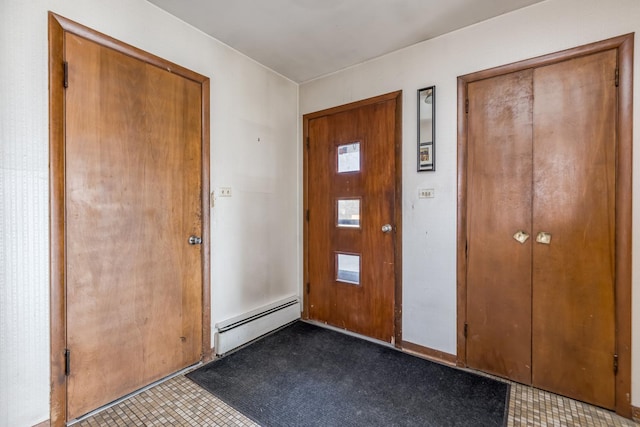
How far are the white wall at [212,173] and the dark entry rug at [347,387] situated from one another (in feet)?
1.75

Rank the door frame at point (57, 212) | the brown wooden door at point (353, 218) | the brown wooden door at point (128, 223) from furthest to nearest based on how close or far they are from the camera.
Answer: the brown wooden door at point (353, 218)
the brown wooden door at point (128, 223)
the door frame at point (57, 212)

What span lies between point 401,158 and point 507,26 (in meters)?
1.13

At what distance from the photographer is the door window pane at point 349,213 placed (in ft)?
9.14

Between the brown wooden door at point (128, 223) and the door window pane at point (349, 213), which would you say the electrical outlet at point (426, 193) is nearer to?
the door window pane at point (349, 213)

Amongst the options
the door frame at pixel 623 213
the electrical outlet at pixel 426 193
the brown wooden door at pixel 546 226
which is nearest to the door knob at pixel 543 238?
the brown wooden door at pixel 546 226

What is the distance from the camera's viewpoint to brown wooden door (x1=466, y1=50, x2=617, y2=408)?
5.82ft

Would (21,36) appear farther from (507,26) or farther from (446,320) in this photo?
(446,320)

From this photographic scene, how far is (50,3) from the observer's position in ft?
5.11

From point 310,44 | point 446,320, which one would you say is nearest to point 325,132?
point 310,44

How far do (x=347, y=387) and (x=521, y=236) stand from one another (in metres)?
1.58

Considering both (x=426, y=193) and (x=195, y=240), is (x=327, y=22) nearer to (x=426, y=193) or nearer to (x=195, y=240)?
(x=426, y=193)

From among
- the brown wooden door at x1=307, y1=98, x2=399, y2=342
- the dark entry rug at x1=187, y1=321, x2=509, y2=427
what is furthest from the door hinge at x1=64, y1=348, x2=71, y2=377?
the brown wooden door at x1=307, y1=98, x2=399, y2=342

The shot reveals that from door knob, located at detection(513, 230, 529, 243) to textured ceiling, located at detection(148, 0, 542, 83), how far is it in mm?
1520

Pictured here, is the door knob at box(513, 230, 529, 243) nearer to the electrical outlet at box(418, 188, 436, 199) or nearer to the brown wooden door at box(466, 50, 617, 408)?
the brown wooden door at box(466, 50, 617, 408)
